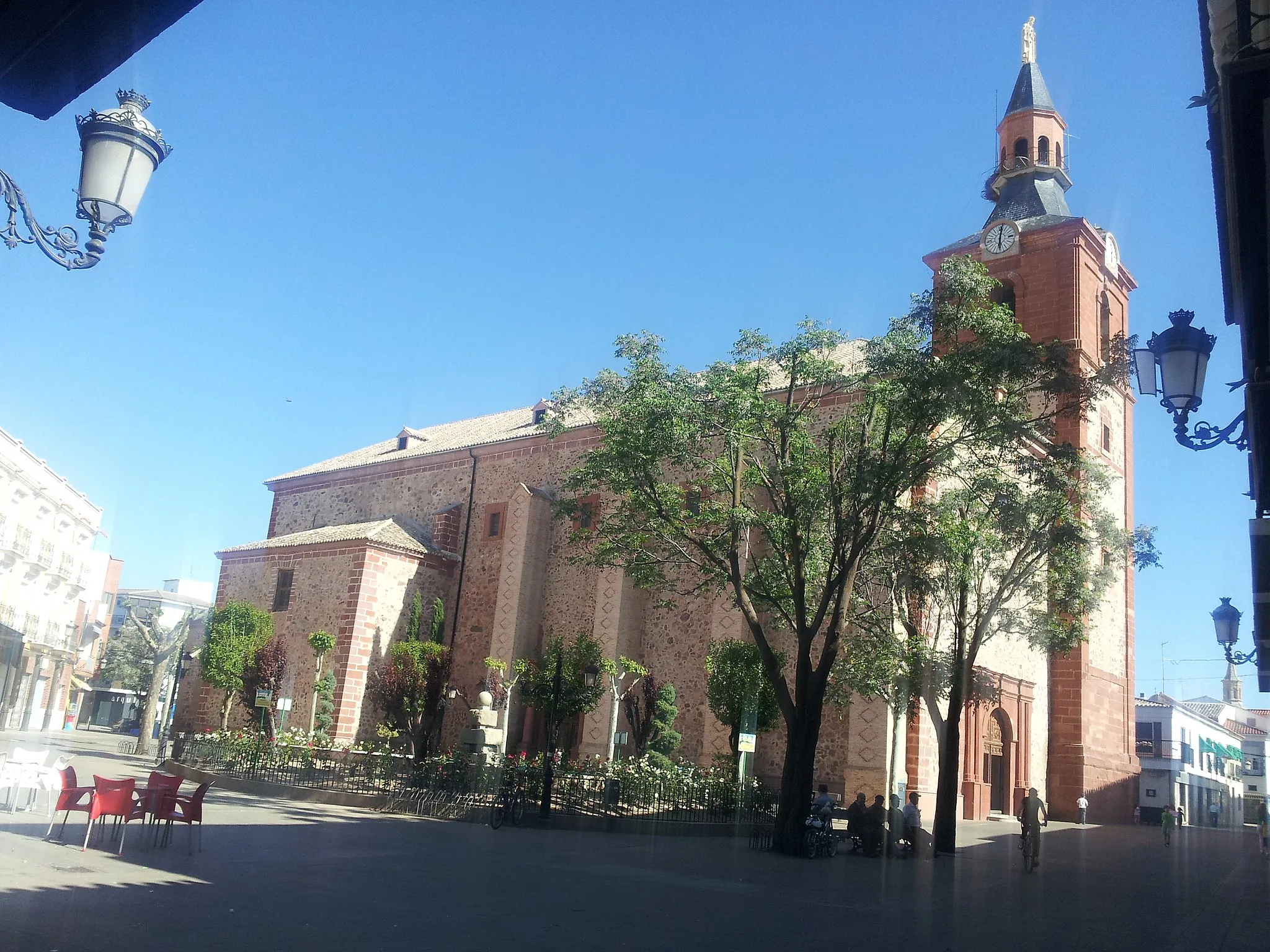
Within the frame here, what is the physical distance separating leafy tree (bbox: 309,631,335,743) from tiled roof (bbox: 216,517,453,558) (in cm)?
304

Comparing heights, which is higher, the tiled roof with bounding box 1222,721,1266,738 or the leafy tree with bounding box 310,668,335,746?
the tiled roof with bounding box 1222,721,1266,738

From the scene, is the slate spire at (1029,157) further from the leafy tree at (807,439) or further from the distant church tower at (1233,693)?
the distant church tower at (1233,693)

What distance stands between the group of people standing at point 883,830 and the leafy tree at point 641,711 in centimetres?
803

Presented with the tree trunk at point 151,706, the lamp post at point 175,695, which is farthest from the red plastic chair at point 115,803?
the tree trunk at point 151,706

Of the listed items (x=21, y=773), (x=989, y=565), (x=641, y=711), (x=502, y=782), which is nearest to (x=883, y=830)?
(x=989, y=565)

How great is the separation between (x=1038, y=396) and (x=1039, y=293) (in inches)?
169

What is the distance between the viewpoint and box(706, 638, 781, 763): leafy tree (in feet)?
68.5

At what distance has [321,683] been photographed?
90.4 feet

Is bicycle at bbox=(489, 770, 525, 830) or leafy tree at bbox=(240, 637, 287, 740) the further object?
leafy tree at bbox=(240, 637, 287, 740)

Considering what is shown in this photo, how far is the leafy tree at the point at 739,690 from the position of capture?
68.5 ft

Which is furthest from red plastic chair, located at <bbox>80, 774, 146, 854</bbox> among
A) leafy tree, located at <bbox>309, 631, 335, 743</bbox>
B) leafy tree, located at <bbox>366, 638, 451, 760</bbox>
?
leafy tree, located at <bbox>309, 631, 335, 743</bbox>

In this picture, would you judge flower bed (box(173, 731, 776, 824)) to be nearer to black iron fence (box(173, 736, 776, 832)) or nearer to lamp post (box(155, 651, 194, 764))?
black iron fence (box(173, 736, 776, 832))

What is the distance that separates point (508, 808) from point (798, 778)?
520cm

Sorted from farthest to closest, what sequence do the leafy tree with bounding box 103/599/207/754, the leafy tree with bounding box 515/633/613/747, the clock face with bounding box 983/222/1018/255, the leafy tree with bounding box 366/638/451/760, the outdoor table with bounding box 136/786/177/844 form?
the leafy tree with bounding box 103/599/207/754
the clock face with bounding box 983/222/1018/255
the leafy tree with bounding box 366/638/451/760
the leafy tree with bounding box 515/633/613/747
the outdoor table with bounding box 136/786/177/844
